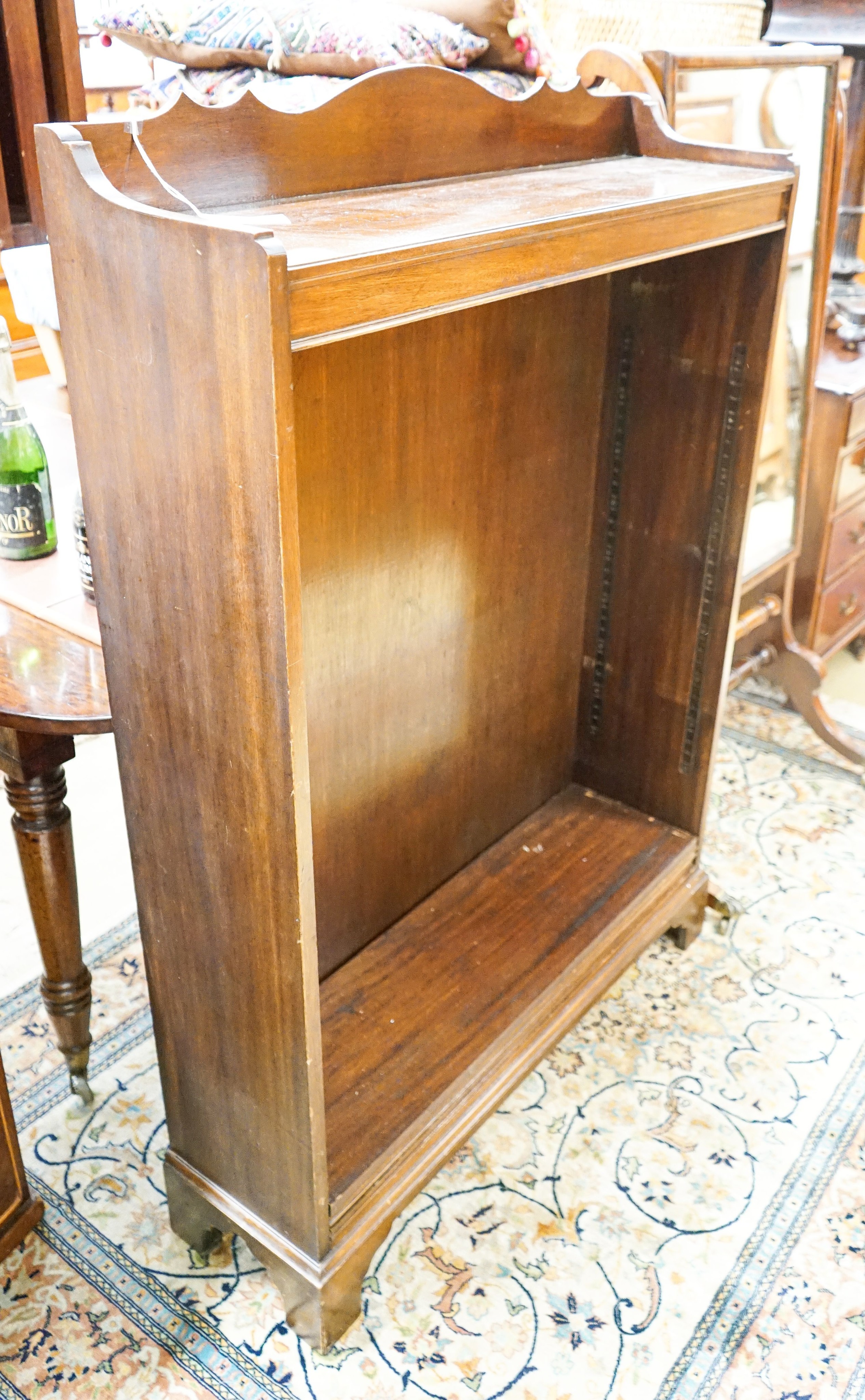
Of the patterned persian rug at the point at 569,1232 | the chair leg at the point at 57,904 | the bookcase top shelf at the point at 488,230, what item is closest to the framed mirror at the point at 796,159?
the bookcase top shelf at the point at 488,230

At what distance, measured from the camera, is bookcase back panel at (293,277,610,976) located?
142cm

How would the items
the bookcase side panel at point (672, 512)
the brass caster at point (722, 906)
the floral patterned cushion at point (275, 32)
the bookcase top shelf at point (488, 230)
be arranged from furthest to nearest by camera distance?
the brass caster at point (722, 906) < the bookcase side panel at point (672, 512) < the floral patterned cushion at point (275, 32) < the bookcase top shelf at point (488, 230)

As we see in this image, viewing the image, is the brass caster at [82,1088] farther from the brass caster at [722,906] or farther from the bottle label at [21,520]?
the brass caster at [722,906]

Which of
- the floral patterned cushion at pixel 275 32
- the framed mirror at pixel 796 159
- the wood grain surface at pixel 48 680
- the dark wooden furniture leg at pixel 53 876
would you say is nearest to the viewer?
the wood grain surface at pixel 48 680

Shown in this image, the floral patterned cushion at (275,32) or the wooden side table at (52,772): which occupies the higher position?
the floral patterned cushion at (275,32)

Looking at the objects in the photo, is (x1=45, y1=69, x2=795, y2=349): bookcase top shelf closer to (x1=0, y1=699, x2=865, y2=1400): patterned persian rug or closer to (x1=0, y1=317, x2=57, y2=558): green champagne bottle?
(x1=0, y1=317, x2=57, y2=558): green champagne bottle

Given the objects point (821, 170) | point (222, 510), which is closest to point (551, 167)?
point (222, 510)

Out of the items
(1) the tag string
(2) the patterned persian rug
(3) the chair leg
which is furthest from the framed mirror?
(3) the chair leg

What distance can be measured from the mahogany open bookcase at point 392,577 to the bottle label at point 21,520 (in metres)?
0.40

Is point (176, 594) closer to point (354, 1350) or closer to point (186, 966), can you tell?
point (186, 966)

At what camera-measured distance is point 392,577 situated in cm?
156

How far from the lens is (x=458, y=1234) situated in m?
1.59

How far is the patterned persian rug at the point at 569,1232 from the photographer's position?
143cm

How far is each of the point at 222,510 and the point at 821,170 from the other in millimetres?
1669
